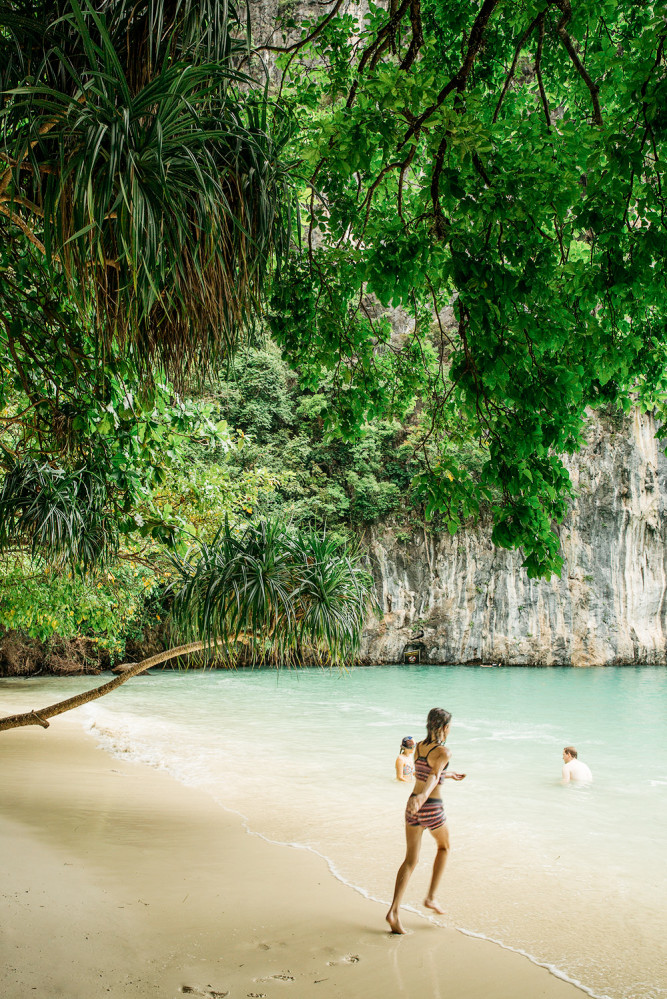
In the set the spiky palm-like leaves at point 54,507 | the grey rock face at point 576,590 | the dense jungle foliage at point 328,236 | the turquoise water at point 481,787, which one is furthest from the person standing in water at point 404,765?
the grey rock face at point 576,590

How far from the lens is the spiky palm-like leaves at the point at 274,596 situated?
4.20 meters

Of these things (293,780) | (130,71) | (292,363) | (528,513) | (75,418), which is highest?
(130,71)

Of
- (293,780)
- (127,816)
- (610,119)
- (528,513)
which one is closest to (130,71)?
(610,119)

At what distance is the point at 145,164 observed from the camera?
1.69 m

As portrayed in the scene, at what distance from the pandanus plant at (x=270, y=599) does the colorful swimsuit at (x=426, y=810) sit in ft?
2.98

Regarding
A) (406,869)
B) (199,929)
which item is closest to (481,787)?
(406,869)

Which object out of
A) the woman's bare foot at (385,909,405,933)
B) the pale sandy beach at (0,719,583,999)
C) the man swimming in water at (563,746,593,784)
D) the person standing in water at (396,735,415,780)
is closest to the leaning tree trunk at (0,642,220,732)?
the pale sandy beach at (0,719,583,999)

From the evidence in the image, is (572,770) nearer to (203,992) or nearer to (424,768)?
(424,768)

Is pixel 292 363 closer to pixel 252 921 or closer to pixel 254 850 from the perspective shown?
pixel 252 921

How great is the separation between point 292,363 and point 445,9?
1.92 meters

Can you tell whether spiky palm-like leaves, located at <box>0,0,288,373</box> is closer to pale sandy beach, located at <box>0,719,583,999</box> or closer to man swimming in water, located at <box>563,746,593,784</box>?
pale sandy beach, located at <box>0,719,583,999</box>

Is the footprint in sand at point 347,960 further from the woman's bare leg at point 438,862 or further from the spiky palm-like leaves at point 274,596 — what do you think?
the spiky palm-like leaves at point 274,596

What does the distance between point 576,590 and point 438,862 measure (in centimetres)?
1936

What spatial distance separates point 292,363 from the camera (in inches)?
131
